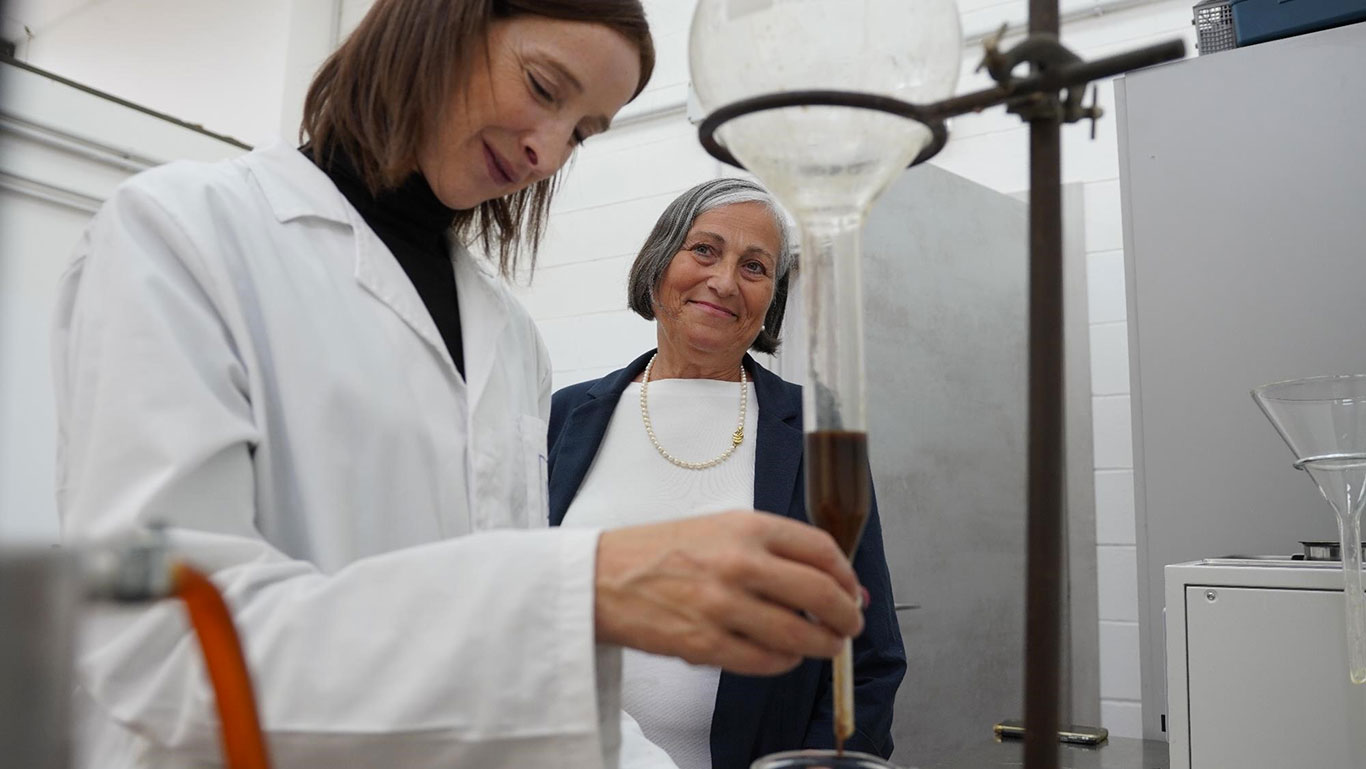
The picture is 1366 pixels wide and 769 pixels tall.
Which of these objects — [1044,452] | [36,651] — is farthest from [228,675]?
[1044,452]

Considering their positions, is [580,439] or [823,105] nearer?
[823,105]

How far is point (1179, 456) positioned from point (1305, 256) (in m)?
0.40

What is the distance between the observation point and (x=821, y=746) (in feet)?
4.95

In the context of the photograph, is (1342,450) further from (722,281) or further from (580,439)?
(580,439)

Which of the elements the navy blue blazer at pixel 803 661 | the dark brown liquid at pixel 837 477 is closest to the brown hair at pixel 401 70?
the dark brown liquid at pixel 837 477

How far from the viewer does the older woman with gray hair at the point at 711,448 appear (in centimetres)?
150

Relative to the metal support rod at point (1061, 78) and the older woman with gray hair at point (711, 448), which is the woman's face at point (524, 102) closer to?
the metal support rod at point (1061, 78)

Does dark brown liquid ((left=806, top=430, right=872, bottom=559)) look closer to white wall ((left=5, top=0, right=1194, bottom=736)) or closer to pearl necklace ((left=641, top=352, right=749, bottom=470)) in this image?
pearl necklace ((left=641, top=352, right=749, bottom=470))

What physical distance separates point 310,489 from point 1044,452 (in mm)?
517

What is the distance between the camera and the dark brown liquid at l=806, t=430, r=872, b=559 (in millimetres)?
513

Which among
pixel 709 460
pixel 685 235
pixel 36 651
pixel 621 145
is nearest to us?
pixel 36 651

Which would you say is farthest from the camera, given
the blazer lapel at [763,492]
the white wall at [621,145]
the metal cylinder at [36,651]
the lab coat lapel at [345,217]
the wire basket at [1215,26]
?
the white wall at [621,145]

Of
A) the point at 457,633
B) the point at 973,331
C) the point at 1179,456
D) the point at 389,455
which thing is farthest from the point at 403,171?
the point at 973,331

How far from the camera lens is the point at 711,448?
1.82 m
